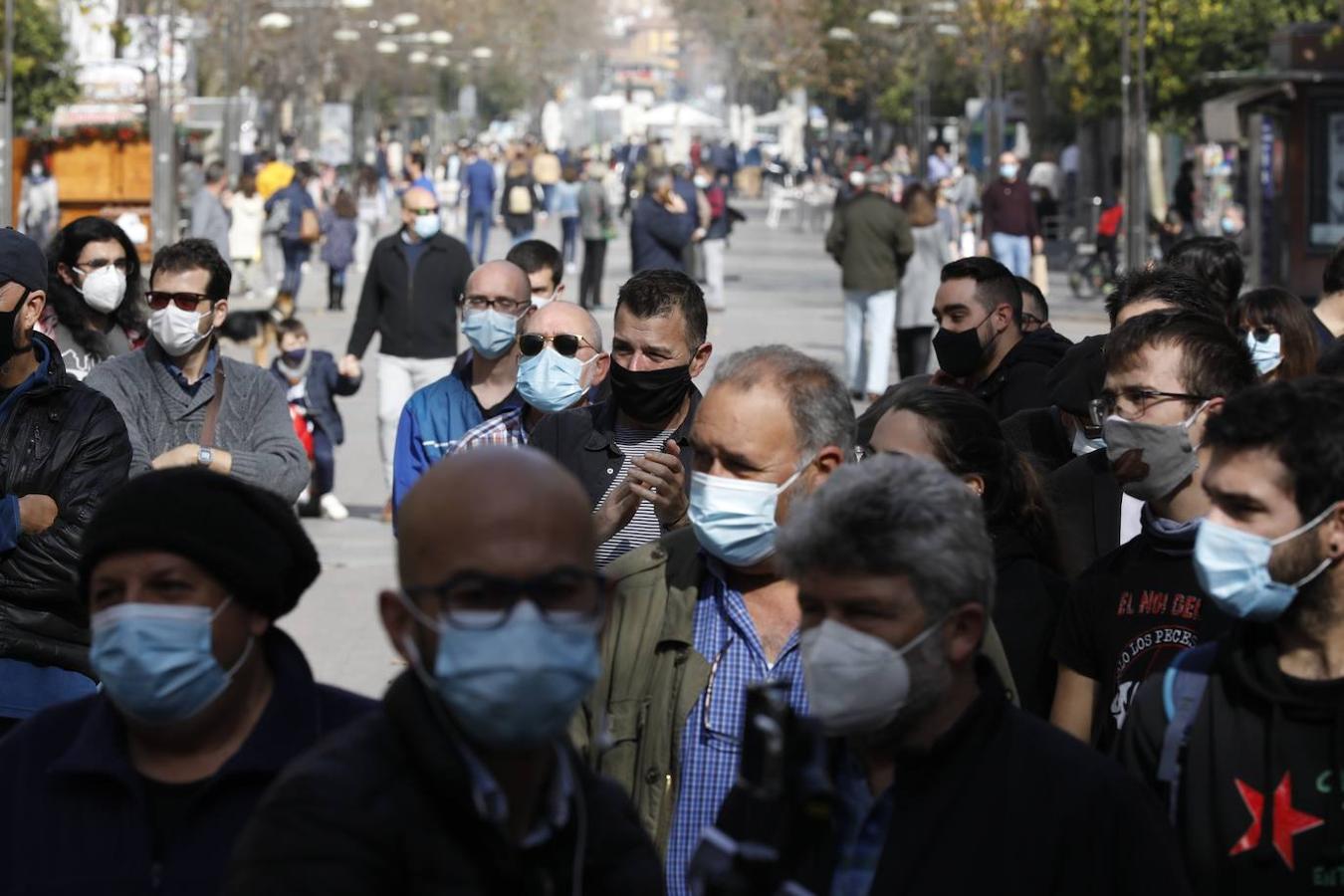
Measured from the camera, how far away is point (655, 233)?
2388 centimetres

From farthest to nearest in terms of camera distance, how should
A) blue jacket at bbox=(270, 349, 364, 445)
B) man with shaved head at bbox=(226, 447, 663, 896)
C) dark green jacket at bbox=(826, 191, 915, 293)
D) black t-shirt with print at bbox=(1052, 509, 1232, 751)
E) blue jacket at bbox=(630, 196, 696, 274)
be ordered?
blue jacket at bbox=(630, 196, 696, 274)
dark green jacket at bbox=(826, 191, 915, 293)
blue jacket at bbox=(270, 349, 364, 445)
black t-shirt with print at bbox=(1052, 509, 1232, 751)
man with shaved head at bbox=(226, 447, 663, 896)

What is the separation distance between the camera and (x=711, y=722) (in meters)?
4.47

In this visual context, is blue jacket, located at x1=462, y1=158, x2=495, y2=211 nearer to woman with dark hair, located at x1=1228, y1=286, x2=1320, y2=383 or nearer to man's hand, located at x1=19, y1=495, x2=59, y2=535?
woman with dark hair, located at x1=1228, y1=286, x2=1320, y2=383

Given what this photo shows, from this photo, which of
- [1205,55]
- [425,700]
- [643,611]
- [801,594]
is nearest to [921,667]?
[801,594]

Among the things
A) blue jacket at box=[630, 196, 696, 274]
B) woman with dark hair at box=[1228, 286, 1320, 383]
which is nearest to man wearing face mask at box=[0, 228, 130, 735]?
woman with dark hair at box=[1228, 286, 1320, 383]

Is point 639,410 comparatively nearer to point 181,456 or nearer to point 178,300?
point 181,456

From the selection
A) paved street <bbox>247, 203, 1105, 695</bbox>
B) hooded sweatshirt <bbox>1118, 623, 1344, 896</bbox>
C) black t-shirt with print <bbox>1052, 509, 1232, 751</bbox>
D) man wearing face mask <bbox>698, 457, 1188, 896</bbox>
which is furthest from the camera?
paved street <bbox>247, 203, 1105, 695</bbox>

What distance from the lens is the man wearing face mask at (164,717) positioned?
3484 mm

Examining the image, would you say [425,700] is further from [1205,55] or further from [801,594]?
[1205,55]

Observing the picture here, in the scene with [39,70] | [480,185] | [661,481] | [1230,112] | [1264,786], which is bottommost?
[1264,786]

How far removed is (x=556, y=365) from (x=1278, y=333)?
219 cm

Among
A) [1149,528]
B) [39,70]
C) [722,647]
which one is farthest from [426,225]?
[39,70]

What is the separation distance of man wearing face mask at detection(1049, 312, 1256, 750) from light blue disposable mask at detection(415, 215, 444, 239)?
917 cm

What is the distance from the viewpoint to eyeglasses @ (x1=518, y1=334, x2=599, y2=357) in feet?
25.7
